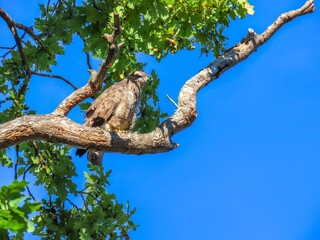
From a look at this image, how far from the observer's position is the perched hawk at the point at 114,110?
411 inches

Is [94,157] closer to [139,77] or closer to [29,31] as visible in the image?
Result: [139,77]

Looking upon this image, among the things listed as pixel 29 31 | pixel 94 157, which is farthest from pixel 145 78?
pixel 29 31

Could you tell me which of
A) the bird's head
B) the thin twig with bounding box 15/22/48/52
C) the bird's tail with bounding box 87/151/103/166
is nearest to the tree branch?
the bird's tail with bounding box 87/151/103/166

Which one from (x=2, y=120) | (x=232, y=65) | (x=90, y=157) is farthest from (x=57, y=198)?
(x=232, y=65)

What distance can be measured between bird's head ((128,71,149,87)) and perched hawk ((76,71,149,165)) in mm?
419

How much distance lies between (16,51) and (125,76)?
2.20 metres

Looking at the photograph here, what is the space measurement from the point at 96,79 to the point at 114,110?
1.46 metres

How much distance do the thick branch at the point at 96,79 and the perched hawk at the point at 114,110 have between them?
3.80 ft

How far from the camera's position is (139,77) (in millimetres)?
12062

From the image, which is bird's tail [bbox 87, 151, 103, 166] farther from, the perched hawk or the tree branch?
the tree branch

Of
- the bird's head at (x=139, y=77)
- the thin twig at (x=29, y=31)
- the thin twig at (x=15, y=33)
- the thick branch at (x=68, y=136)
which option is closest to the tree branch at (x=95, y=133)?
the thick branch at (x=68, y=136)

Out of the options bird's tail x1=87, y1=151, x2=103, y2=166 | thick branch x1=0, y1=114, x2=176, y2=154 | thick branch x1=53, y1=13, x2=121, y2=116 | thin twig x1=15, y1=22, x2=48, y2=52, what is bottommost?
thick branch x1=0, y1=114, x2=176, y2=154

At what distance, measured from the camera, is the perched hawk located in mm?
10445

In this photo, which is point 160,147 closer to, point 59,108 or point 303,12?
point 59,108
